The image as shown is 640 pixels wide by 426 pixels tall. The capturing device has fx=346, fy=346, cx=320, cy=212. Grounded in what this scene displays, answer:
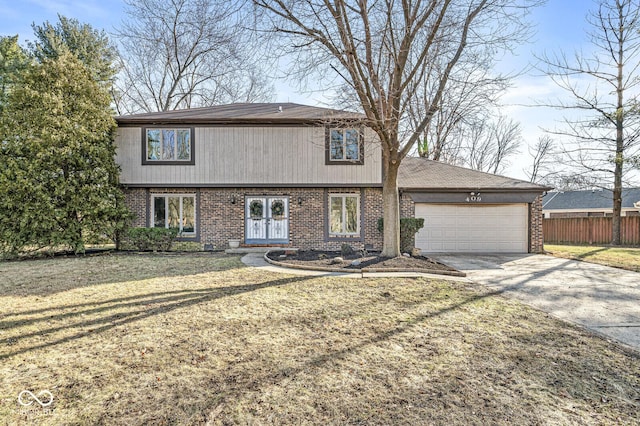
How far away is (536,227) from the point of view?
42.7 feet

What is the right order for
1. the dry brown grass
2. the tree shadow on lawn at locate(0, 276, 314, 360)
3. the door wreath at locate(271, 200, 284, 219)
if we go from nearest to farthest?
the dry brown grass → the tree shadow on lawn at locate(0, 276, 314, 360) → the door wreath at locate(271, 200, 284, 219)

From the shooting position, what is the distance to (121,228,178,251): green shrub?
39.9 ft

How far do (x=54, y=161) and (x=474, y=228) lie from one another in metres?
14.7

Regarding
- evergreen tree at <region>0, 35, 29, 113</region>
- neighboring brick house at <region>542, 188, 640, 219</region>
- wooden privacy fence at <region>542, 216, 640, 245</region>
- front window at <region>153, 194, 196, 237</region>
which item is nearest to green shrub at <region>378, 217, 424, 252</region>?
front window at <region>153, 194, 196, 237</region>

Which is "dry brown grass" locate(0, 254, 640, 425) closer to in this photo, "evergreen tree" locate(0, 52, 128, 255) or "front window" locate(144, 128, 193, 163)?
"evergreen tree" locate(0, 52, 128, 255)

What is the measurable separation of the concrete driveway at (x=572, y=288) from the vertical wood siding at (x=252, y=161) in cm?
489

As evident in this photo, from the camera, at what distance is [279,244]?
1308cm

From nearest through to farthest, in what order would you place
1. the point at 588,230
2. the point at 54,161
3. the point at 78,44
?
the point at 54,161 → the point at 588,230 → the point at 78,44

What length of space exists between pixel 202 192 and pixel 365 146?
6.38 metres

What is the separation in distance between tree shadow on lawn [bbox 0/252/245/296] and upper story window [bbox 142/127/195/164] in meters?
3.65

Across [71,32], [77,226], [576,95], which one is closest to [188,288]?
[77,226]

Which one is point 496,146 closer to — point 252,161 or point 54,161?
point 252,161

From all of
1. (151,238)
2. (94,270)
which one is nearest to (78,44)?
(151,238)

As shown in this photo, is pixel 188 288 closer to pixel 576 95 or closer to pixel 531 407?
pixel 531 407
